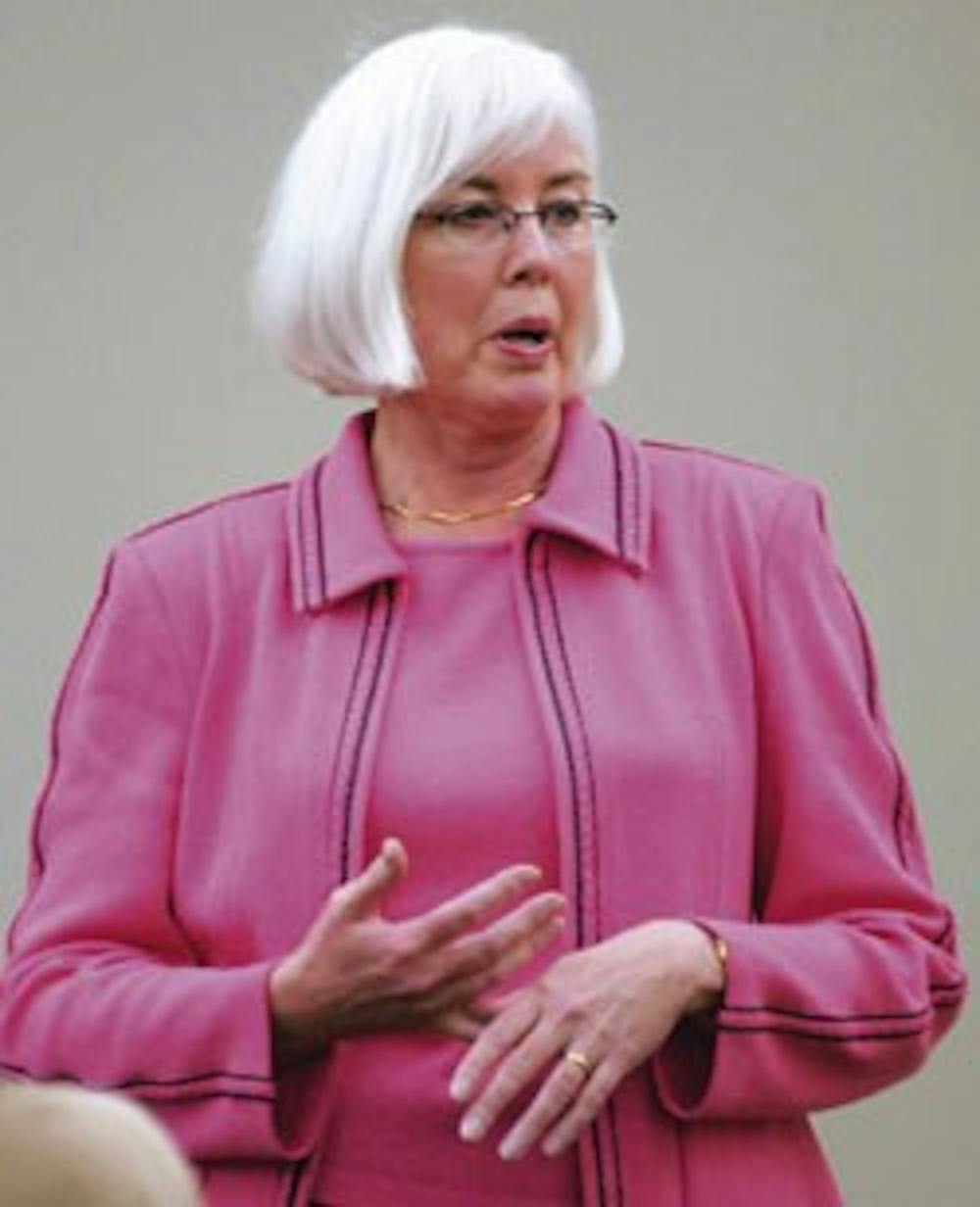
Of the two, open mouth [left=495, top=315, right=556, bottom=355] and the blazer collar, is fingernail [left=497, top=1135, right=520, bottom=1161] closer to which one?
the blazer collar

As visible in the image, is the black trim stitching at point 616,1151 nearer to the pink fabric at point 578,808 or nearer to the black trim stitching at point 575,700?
the pink fabric at point 578,808

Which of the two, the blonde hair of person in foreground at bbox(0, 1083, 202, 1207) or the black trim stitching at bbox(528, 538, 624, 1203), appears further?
the black trim stitching at bbox(528, 538, 624, 1203)

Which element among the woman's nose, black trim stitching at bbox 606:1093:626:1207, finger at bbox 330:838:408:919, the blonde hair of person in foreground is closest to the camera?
the blonde hair of person in foreground

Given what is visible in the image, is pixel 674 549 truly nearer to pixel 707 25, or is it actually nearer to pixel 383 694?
pixel 383 694

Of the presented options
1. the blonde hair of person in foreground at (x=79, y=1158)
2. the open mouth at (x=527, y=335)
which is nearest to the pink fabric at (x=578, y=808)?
the open mouth at (x=527, y=335)

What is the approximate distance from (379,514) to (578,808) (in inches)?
13.8

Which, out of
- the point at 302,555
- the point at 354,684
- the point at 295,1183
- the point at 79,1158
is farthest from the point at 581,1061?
the point at 79,1158

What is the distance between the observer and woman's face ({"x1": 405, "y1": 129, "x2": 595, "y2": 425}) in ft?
7.92

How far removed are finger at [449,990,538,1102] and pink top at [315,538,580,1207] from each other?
0.07m

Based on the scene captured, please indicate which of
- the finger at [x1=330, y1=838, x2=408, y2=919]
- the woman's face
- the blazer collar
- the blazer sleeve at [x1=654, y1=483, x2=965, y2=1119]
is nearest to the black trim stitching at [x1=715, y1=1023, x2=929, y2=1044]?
the blazer sleeve at [x1=654, y1=483, x2=965, y2=1119]

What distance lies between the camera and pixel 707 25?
163 inches

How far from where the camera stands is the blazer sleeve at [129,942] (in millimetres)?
2285

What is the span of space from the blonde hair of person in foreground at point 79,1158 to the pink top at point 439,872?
1119 millimetres

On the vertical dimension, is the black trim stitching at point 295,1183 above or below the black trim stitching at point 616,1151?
below
